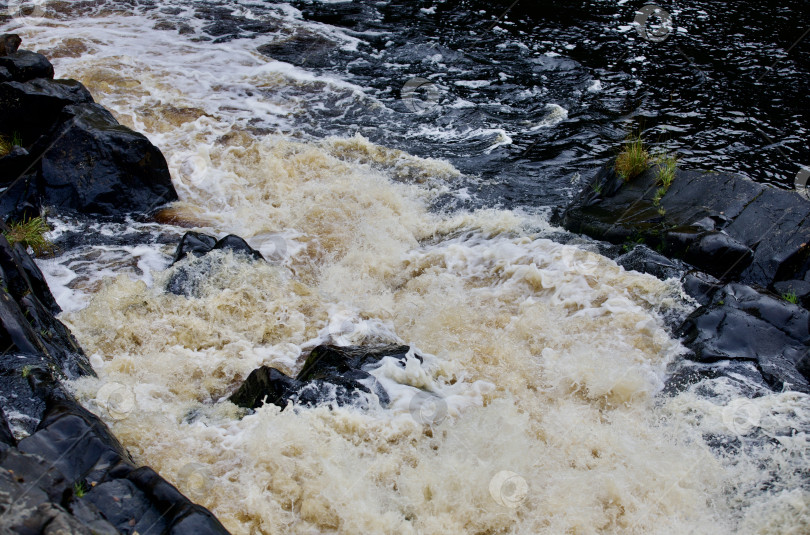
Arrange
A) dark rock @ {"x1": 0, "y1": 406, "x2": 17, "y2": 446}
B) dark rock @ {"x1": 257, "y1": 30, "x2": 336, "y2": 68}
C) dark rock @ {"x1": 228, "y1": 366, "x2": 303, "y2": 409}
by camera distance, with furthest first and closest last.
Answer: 1. dark rock @ {"x1": 257, "y1": 30, "x2": 336, "y2": 68}
2. dark rock @ {"x1": 228, "y1": 366, "x2": 303, "y2": 409}
3. dark rock @ {"x1": 0, "y1": 406, "x2": 17, "y2": 446}

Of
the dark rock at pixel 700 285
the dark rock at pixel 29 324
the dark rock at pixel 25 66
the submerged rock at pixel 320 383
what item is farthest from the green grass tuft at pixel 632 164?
the dark rock at pixel 25 66

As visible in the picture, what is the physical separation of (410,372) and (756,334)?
2837mm

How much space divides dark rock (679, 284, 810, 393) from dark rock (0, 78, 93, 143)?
7600 millimetres

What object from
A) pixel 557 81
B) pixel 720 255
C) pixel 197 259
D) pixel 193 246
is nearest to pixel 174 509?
pixel 197 259

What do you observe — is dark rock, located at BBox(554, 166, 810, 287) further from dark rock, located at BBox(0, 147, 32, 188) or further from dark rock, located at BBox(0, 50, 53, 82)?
dark rock, located at BBox(0, 50, 53, 82)

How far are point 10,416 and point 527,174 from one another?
7.05 meters

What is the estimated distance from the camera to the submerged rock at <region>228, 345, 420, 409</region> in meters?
4.38

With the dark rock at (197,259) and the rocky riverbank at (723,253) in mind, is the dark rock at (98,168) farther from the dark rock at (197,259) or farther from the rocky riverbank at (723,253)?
the rocky riverbank at (723,253)

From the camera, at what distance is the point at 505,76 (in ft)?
37.6

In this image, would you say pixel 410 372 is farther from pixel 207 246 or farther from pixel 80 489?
pixel 207 246

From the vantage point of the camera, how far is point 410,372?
4746 millimetres

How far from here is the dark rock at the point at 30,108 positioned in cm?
742

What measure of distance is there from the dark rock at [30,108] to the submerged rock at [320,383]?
503 cm

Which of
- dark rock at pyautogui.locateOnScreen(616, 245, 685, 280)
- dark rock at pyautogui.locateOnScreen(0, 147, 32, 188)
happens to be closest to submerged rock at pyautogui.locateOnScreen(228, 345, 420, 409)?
dark rock at pyautogui.locateOnScreen(616, 245, 685, 280)
